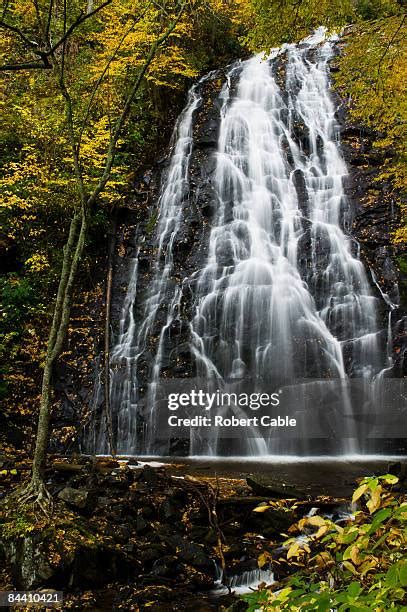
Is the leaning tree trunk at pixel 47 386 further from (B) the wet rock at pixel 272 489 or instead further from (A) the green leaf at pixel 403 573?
(A) the green leaf at pixel 403 573

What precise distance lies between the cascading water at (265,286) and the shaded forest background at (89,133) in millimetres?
1189

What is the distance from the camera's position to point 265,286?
1098 centimetres

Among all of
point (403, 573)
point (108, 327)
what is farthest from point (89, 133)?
point (403, 573)

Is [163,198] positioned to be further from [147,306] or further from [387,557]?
[387,557]

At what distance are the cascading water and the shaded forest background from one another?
1.19m

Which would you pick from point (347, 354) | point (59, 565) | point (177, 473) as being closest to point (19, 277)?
point (177, 473)

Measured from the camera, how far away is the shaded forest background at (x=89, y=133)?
6.77 m

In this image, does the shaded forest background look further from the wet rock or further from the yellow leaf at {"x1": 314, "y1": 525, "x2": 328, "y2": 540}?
the yellow leaf at {"x1": 314, "y1": 525, "x2": 328, "y2": 540}

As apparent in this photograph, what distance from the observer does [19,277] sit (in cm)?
1163

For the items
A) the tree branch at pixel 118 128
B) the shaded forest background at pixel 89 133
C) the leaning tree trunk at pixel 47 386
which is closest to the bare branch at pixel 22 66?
the tree branch at pixel 118 128

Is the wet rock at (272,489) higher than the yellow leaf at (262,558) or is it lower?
lower

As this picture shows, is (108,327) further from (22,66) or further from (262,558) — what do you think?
(262,558)

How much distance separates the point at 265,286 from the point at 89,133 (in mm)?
5947

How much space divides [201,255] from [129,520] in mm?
7657
